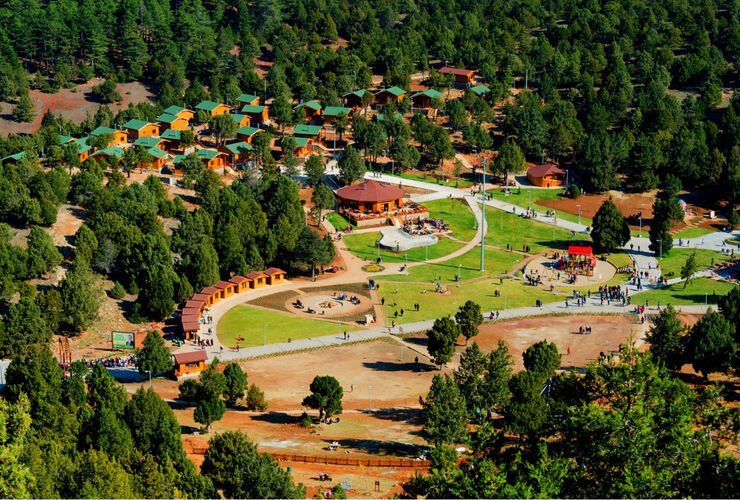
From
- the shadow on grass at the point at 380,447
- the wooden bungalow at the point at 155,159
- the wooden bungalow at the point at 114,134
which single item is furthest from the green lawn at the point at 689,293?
the wooden bungalow at the point at 114,134

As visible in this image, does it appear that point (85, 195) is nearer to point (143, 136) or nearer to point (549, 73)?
point (143, 136)

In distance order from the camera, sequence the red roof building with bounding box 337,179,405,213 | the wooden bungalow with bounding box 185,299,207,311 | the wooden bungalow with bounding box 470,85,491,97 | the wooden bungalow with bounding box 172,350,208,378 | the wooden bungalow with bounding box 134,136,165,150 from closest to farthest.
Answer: the wooden bungalow with bounding box 172,350,208,378 < the wooden bungalow with bounding box 185,299,207,311 < the red roof building with bounding box 337,179,405,213 < the wooden bungalow with bounding box 134,136,165,150 < the wooden bungalow with bounding box 470,85,491,97

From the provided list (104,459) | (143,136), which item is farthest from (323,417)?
(143,136)

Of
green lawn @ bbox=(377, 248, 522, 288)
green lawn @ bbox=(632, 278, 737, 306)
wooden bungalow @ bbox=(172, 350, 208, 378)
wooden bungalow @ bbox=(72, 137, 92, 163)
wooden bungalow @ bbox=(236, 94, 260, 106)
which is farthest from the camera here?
wooden bungalow @ bbox=(236, 94, 260, 106)

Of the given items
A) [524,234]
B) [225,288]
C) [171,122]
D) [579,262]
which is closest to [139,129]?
[171,122]

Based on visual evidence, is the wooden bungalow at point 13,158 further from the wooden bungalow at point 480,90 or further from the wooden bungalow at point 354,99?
the wooden bungalow at point 480,90

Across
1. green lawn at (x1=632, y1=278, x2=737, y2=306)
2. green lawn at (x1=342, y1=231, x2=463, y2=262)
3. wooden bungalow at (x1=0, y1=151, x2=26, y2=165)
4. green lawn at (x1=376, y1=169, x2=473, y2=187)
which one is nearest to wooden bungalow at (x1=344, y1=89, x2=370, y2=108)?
green lawn at (x1=376, y1=169, x2=473, y2=187)

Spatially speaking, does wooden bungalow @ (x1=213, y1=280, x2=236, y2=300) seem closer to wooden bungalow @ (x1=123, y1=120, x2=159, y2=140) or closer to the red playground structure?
the red playground structure
